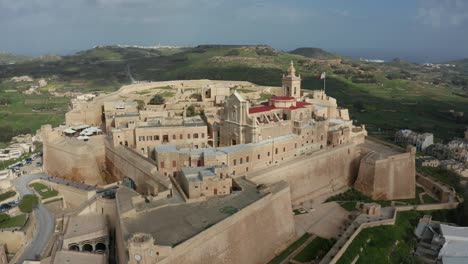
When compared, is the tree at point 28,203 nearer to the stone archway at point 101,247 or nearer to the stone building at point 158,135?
the stone archway at point 101,247

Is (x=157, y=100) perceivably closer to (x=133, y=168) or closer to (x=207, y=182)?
(x=133, y=168)

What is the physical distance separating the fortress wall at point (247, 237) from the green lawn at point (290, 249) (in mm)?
409

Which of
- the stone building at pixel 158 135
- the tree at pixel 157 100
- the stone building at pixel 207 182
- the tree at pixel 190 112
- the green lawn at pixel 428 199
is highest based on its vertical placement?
the tree at pixel 157 100

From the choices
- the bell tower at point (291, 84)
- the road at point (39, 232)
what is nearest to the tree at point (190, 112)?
the bell tower at point (291, 84)

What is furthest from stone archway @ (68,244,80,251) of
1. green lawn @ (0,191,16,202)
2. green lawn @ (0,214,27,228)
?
green lawn @ (0,191,16,202)

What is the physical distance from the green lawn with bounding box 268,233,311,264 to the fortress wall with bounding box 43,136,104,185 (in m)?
21.4

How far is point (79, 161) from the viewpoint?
3969cm

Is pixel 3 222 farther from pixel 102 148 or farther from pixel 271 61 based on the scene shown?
pixel 271 61

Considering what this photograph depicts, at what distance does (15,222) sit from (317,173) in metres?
26.9

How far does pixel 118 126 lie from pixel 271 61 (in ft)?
308

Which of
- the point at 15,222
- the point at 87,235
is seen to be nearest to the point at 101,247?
the point at 87,235

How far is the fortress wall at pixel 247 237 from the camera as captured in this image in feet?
75.0

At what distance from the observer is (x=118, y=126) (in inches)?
1629

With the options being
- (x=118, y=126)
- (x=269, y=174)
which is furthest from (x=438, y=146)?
(x=118, y=126)
